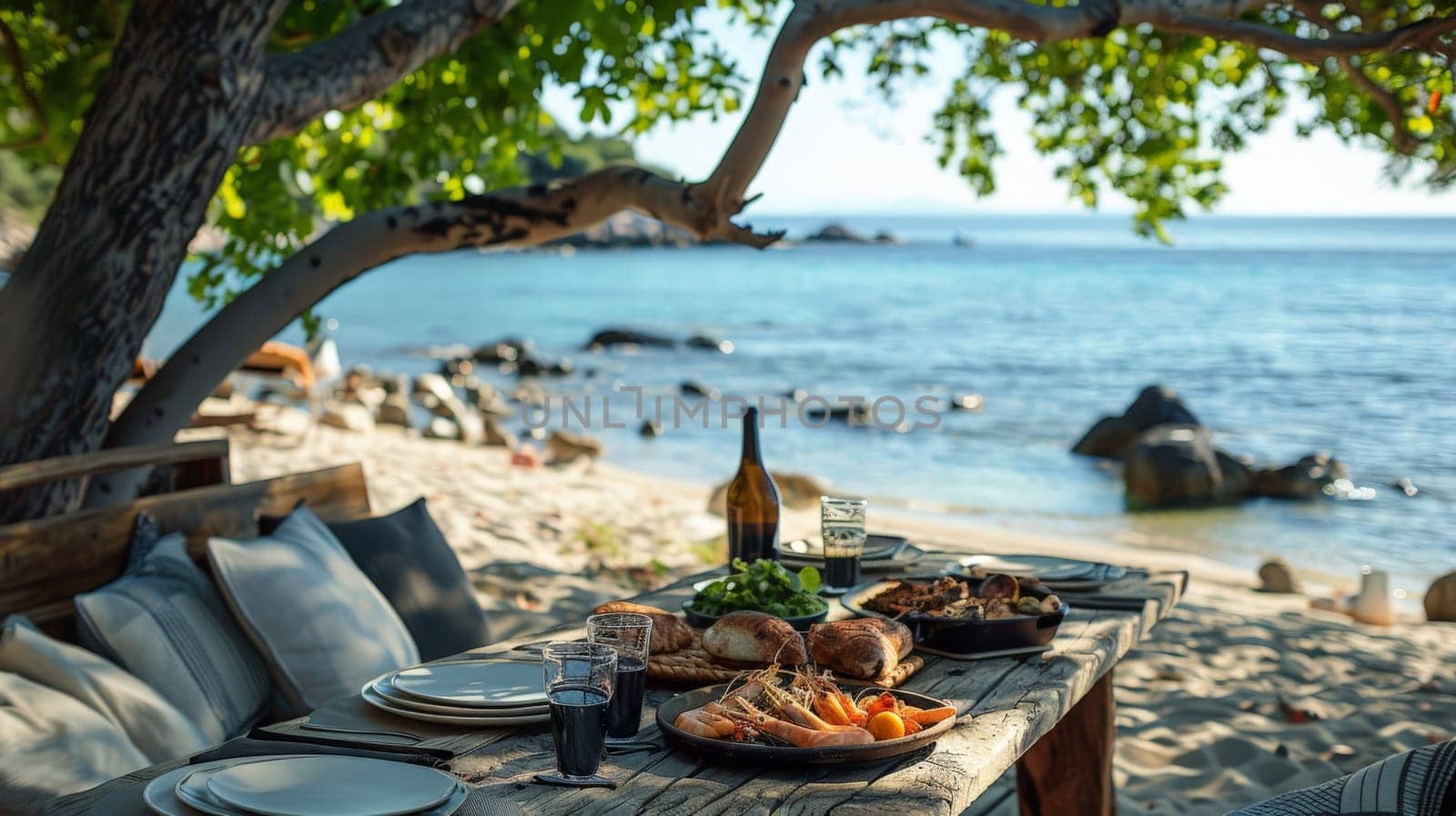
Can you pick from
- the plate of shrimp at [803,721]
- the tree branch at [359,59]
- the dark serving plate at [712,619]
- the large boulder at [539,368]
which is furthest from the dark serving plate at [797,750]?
the large boulder at [539,368]

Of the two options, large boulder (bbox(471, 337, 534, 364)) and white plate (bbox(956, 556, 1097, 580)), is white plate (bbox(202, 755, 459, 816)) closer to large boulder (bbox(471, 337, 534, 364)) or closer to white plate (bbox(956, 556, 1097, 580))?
white plate (bbox(956, 556, 1097, 580))

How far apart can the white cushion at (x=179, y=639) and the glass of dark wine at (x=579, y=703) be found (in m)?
1.31

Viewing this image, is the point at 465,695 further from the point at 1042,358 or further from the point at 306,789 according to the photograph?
the point at 1042,358

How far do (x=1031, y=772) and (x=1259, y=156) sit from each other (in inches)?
218

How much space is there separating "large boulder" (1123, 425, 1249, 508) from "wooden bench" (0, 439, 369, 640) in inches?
379

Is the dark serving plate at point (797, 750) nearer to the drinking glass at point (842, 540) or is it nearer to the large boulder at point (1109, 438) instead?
the drinking glass at point (842, 540)

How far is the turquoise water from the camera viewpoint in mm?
11750

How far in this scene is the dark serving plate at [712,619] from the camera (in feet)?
7.77

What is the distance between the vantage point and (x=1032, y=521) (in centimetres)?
1088

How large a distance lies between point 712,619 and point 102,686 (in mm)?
1216

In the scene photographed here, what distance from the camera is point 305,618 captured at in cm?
287

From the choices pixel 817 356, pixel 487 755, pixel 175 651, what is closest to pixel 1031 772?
pixel 487 755

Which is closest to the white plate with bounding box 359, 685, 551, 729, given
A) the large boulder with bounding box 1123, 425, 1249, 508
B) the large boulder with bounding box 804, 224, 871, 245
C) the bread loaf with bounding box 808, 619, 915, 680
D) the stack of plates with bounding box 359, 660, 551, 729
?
the stack of plates with bounding box 359, 660, 551, 729

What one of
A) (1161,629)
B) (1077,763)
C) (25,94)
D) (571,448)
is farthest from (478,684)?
(571,448)
